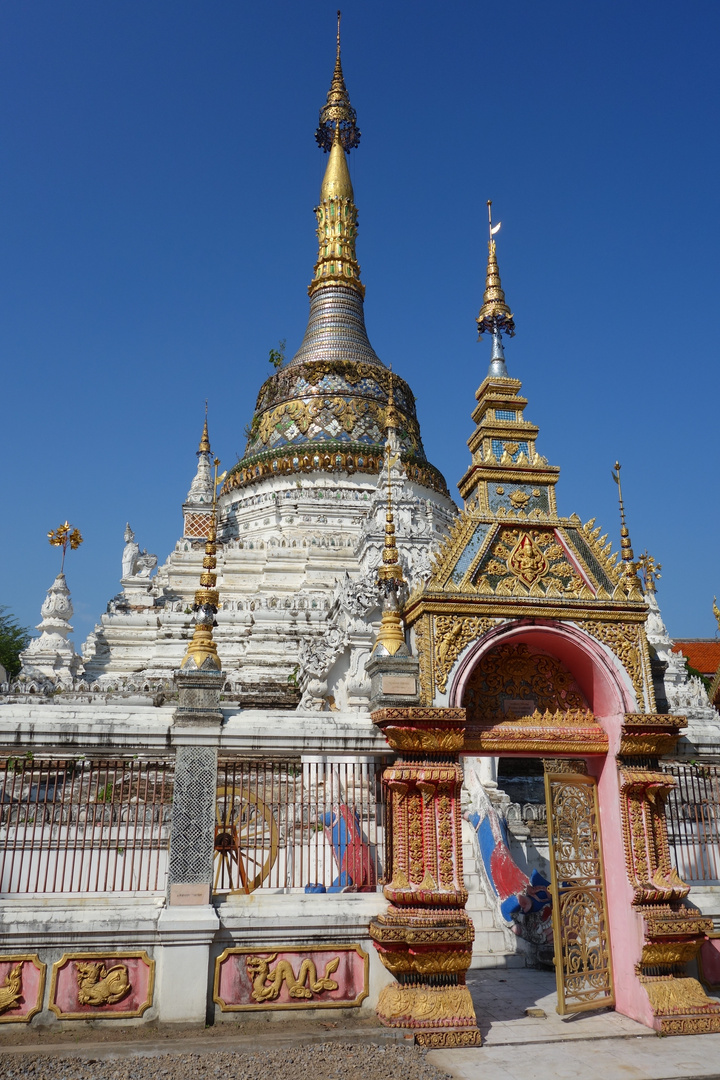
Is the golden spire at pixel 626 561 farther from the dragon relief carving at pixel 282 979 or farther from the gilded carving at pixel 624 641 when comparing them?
the dragon relief carving at pixel 282 979

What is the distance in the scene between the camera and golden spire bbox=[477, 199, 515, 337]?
988cm

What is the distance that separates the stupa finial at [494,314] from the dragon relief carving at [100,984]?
7162mm

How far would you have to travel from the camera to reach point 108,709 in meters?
7.70

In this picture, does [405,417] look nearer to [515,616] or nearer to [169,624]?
[169,624]

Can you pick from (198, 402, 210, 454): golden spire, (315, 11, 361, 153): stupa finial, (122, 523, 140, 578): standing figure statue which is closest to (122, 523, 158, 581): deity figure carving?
(122, 523, 140, 578): standing figure statue

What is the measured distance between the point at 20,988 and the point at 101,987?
2.11 feet

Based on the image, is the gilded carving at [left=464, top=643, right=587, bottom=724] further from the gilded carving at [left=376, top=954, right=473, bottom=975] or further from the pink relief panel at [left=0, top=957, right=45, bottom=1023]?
the pink relief panel at [left=0, top=957, right=45, bottom=1023]

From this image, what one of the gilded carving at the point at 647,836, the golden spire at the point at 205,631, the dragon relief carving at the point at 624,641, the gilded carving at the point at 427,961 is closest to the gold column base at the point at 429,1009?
the gilded carving at the point at 427,961

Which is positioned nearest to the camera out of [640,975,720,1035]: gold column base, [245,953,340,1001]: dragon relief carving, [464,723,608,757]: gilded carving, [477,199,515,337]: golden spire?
[245,953,340,1001]: dragon relief carving

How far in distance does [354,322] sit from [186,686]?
36750 millimetres

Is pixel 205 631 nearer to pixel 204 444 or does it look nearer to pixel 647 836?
pixel 647 836

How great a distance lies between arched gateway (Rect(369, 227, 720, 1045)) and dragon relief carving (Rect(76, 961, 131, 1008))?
2.15 meters

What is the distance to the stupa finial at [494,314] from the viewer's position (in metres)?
9.66

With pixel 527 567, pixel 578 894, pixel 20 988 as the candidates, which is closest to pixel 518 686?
pixel 527 567
